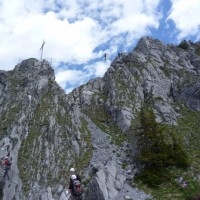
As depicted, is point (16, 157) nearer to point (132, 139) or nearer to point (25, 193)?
point (25, 193)

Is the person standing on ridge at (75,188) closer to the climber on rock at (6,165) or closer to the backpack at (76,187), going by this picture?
the backpack at (76,187)

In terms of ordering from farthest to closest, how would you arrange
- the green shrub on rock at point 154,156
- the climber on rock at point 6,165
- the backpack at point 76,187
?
the climber on rock at point 6,165 → the green shrub on rock at point 154,156 → the backpack at point 76,187

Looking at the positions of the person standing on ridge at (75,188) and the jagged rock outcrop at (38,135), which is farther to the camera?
the jagged rock outcrop at (38,135)

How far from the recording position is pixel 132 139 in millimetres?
42375

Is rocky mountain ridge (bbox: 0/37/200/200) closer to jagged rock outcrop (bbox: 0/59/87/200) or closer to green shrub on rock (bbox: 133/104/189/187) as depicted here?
jagged rock outcrop (bbox: 0/59/87/200)

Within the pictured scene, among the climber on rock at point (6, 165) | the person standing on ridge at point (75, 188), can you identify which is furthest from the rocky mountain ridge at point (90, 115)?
the person standing on ridge at point (75, 188)

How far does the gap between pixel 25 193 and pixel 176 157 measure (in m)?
16.1

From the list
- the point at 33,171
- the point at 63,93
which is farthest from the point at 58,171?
the point at 63,93

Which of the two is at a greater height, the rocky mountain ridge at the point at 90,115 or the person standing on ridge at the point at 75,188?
the rocky mountain ridge at the point at 90,115

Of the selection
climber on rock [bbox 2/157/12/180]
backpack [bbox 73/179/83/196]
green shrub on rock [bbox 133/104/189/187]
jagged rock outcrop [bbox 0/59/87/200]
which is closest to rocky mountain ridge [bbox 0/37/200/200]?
jagged rock outcrop [bbox 0/59/87/200]

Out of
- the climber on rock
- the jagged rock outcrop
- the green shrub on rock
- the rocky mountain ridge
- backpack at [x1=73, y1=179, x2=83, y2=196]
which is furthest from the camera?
the climber on rock

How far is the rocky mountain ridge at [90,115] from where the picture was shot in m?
36.2

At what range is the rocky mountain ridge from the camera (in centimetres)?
3625

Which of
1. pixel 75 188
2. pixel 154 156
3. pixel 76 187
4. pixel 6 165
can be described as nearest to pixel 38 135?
pixel 6 165
